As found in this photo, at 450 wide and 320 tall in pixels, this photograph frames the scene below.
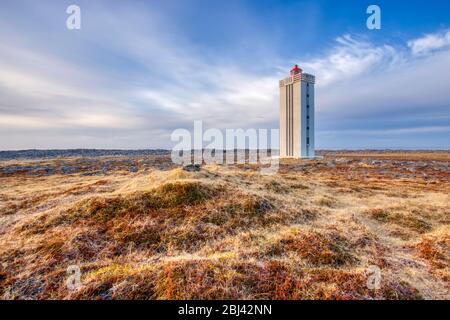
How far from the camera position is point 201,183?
12797mm

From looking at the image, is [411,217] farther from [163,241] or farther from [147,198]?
[147,198]

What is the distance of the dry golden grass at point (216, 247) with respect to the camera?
18.0 ft

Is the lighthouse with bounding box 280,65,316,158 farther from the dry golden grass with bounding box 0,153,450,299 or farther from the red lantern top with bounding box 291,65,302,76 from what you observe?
the dry golden grass with bounding box 0,153,450,299

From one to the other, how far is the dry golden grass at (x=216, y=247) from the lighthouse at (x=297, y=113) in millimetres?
37746

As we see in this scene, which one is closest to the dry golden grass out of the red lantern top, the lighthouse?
the lighthouse

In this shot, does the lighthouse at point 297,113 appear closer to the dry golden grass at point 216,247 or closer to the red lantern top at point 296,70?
the red lantern top at point 296,70

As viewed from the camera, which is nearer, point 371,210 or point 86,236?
point 86,236

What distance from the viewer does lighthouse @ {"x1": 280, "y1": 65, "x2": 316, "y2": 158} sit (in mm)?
50281

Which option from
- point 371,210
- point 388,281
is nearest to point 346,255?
point 388,281

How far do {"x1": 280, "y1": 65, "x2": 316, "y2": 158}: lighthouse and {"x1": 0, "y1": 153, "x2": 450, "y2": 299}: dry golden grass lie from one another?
37746 millimetres

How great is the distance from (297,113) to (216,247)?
155ft

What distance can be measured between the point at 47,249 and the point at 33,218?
356 cm

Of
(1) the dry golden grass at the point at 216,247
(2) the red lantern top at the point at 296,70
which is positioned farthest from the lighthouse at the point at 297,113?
(1) the dry golden grass at the point at 216,247

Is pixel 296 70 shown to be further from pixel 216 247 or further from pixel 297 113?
pixel 216 247
